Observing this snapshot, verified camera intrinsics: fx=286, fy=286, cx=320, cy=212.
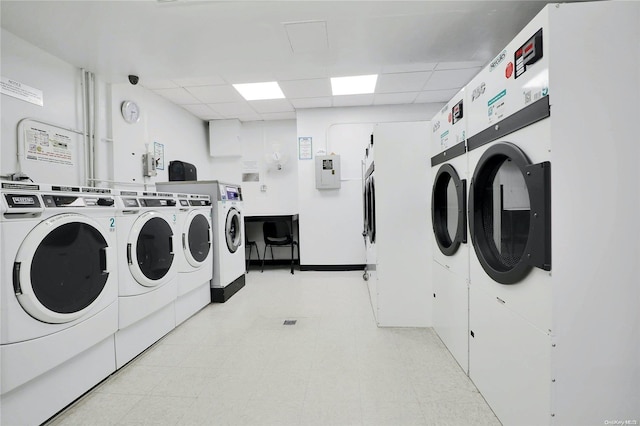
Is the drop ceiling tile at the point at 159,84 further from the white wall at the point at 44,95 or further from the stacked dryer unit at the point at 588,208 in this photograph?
the stacked dryer unit at the point at 588,208

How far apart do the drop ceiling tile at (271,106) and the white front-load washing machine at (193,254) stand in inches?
75.2

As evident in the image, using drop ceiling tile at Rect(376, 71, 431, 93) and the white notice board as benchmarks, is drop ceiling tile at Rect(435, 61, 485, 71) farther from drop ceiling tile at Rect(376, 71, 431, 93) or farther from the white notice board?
the white notice board

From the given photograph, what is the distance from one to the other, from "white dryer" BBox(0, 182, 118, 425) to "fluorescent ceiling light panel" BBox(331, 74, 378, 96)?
3.00 meters

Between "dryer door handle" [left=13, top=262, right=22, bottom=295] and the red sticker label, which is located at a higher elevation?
the red sticker label

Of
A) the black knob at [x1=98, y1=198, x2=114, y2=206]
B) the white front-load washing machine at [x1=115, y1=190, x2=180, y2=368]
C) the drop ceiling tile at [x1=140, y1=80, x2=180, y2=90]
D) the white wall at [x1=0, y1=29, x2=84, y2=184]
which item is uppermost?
the drop ceiling tile at [x1=140, y1=80, x2=180, y2=90]

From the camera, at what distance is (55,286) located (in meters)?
1.44

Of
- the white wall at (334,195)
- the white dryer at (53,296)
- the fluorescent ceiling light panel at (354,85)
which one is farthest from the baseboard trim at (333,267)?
the white dryer at (53,296)

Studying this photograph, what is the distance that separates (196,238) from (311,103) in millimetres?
2757

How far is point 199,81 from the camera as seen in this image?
351cm

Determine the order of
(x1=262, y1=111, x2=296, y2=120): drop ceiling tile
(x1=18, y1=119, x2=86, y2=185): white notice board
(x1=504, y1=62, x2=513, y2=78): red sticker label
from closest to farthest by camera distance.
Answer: (x1=504, y1=62, x2=513, y2=78): red sticker label → (x1=18, y1=119, x2=86, y2=185): white notice board → (x1=262, y1=111, x2=296, y2=120): drop ceiling tile

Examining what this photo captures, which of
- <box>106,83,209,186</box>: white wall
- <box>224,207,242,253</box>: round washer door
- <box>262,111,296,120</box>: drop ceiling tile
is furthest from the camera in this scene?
<box>262,111,296,120</box>: drop ceiling tile

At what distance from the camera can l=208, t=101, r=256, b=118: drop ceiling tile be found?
14.3 feet

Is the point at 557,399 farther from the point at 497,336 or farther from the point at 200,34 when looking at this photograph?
the point at 200,34

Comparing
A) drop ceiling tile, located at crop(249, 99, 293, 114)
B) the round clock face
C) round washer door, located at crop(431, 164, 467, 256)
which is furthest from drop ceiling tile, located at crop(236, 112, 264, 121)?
round washer door, located at crop(431, 164, 467, 256)
